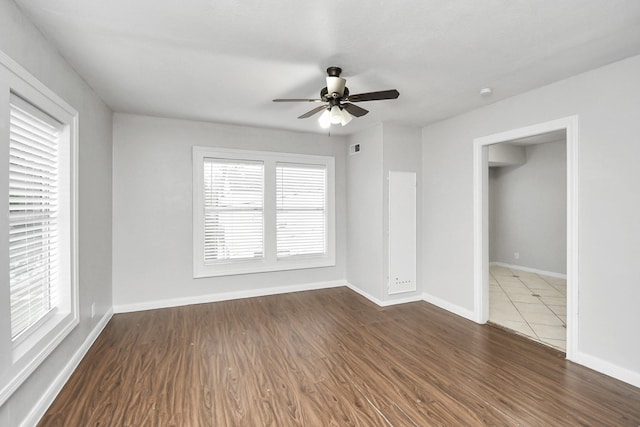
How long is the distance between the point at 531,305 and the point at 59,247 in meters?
5.42

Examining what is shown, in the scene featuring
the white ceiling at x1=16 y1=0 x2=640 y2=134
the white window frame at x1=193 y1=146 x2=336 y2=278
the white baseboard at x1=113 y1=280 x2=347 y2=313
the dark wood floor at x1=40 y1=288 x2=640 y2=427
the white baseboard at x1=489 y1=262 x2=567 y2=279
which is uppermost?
the white ceiling at x1=16 y1=0 x2=640 y2=134

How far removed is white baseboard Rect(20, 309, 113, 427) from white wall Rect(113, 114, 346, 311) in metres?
0.79

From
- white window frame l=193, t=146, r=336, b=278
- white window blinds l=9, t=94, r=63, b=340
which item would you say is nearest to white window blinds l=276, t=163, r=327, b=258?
white window frame l=193, t=146, r=336, b=278

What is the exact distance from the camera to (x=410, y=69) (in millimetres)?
2520

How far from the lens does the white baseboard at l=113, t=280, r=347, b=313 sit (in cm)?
379

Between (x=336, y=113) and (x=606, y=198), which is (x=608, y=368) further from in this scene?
(x=336, y=113)

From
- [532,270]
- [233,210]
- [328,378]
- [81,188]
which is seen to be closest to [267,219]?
[233,210]

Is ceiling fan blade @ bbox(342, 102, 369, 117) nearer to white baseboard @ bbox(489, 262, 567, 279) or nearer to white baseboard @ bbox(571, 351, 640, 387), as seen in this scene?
white baseboard @ bbox(571, 351, 640, 387)

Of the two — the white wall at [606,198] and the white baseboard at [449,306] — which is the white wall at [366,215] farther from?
the white wall at [606,198]

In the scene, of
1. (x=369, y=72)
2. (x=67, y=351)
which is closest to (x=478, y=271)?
(x=369, y=72)

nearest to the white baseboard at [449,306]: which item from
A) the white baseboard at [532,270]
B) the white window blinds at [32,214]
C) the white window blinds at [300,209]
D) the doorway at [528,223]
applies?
the doorway at [528,223]

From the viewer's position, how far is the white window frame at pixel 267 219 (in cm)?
406

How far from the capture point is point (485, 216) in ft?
11.4

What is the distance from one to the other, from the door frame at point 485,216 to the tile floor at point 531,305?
0.33 metres
